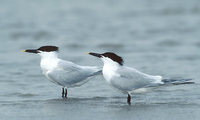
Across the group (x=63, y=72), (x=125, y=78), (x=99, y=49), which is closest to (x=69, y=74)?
(x=63, y=72)

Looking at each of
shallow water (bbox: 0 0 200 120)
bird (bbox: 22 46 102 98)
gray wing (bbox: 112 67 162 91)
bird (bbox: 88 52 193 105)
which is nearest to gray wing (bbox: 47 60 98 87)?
bird (bbox: 22 46 102 98)

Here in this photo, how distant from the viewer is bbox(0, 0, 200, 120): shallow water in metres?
6.95

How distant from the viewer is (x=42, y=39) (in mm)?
14852

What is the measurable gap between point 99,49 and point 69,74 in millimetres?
5313

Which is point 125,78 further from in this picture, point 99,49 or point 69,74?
point 99,49

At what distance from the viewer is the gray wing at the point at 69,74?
790 centimetres

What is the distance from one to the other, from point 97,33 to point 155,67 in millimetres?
5333

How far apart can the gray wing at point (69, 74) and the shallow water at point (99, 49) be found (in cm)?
25

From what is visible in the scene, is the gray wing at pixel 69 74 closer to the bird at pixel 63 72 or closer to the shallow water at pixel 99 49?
the bird at pixel 63 72

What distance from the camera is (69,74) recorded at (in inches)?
313

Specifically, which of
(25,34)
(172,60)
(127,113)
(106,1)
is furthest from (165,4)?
(127,113)

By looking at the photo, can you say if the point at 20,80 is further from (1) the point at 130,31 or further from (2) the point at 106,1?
(2) the point at 106,1

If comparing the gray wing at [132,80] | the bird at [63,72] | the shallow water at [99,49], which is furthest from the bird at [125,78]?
the bird at [63,72]

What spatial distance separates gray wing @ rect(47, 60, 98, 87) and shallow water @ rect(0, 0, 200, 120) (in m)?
0.25
